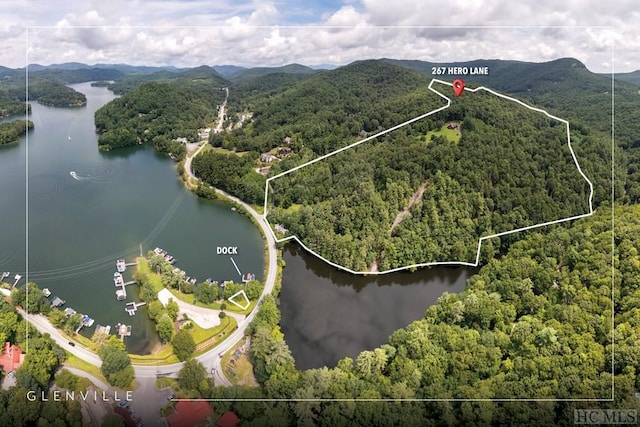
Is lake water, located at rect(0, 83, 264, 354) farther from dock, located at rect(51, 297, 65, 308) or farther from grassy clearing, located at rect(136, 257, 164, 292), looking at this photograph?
grassy clearing, located at rect(136, 257, 164, 292)

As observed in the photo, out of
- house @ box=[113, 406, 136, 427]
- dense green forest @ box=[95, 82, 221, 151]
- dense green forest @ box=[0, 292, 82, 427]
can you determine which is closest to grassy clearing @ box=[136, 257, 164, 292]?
dense green forest @ box=[0, 292, 82, 427]

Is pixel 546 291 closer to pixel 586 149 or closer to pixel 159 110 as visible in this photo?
pixel 586 149

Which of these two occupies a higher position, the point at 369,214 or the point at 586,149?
the point at 586,149

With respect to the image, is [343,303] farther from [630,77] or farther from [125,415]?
[630,77]

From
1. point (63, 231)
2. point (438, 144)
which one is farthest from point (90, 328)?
point (438, 144)

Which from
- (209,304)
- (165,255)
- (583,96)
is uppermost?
(583,96)

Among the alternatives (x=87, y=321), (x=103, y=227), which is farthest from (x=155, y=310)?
(x=103, y=227)
